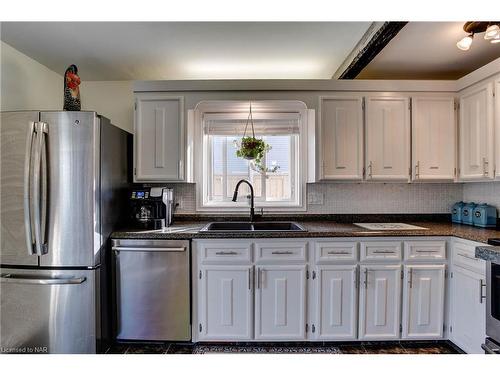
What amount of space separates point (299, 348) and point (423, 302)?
1073 mm

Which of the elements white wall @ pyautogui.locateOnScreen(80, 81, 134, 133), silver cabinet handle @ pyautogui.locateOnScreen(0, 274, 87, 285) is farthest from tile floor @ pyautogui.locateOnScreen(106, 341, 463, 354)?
white wall @ pyautogui.locateOnScreen(80, 81, 134, 133)

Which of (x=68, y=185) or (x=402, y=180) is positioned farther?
(x=402, y=180)

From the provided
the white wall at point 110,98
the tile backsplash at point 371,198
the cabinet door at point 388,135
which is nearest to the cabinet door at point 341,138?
the cabinet door at point 388,135

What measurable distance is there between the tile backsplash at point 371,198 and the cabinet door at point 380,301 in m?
0.82

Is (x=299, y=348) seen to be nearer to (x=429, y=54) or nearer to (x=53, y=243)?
(x=53, y=243)

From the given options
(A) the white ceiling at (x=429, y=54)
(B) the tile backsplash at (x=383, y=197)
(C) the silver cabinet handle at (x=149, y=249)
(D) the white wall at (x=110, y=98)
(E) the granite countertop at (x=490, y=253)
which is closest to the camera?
(E) the granite countertop at (x=490, y=253)

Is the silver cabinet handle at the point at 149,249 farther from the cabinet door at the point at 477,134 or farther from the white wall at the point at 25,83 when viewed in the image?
the cabinet door at the point at 477,134

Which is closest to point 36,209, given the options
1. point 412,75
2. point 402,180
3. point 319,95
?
point 319,95

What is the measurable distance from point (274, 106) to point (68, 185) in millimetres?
1947

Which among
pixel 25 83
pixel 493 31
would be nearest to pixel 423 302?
pixel 493 31

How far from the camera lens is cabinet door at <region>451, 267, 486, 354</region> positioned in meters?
1.77

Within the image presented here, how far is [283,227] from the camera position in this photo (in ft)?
8.50

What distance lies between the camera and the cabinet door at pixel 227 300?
2.00 metres

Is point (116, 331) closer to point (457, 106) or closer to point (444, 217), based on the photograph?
point (444, 217)
